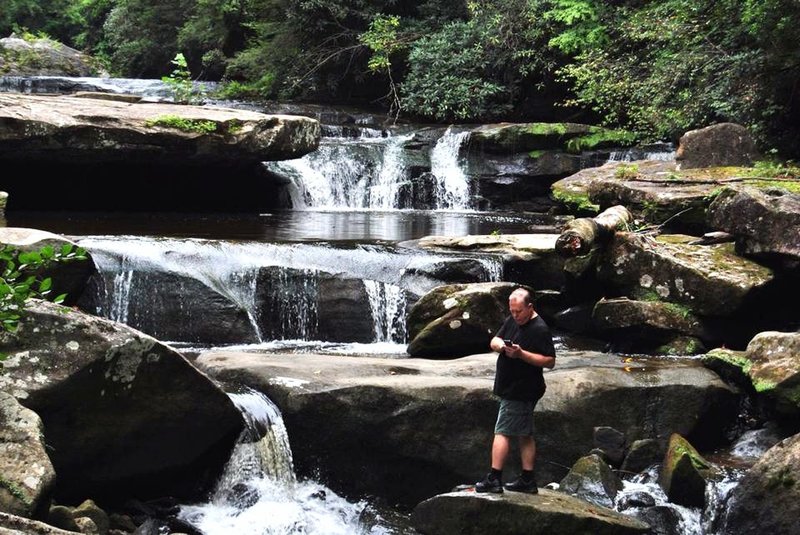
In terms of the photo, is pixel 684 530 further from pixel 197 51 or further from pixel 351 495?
pixel 197 51

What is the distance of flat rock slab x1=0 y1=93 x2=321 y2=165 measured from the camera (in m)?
13.6

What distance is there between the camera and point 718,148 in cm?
1496

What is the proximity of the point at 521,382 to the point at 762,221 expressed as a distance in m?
4.64

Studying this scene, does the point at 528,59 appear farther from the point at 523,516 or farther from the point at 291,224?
the point at 523,516

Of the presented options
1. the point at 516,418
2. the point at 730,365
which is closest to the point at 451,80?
the point at 730,365

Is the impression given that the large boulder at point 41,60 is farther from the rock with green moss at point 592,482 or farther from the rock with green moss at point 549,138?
the rock with green moss at point 592,482

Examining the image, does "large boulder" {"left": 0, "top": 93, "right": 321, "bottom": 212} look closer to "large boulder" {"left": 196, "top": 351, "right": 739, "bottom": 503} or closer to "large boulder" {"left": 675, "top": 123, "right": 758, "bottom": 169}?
"large boulder" {"left": 675, "top": 123, "right": 758, "bottom": 169}

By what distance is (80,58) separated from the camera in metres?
30.6

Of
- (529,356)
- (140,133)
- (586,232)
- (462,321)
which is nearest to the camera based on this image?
(529,356)

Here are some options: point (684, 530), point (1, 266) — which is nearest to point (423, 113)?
point (1, 266)

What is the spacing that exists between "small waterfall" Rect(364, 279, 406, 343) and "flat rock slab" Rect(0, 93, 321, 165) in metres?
5.36

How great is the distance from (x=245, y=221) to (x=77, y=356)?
30.4ft

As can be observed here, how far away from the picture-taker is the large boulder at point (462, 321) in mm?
9594

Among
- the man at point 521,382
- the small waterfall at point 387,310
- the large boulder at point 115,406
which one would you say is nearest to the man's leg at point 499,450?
the man at point 521,382
